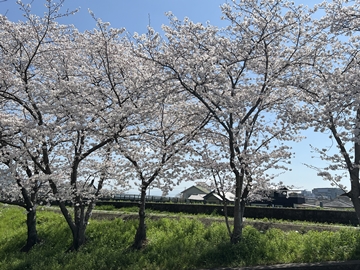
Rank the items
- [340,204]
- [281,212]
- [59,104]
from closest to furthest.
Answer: [59,104] < [281,212] < [340,204]

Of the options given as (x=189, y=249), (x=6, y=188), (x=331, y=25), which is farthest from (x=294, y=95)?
(x=6, y=188)

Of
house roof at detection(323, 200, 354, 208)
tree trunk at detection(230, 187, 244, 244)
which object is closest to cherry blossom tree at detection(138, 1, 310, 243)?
tree trunk at detection(230, 187, 244, 244)

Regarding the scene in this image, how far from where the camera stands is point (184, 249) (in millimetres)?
9414

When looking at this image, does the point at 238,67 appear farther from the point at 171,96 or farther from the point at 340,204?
the point at 340,204

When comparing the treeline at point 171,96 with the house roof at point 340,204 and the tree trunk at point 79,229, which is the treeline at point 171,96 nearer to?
the tree trunk at point 79,229

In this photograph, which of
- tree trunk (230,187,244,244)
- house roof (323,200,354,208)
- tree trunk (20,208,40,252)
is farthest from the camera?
house roof (323,200,354,208)

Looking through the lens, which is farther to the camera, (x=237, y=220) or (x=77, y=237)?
(x=77, y=237)

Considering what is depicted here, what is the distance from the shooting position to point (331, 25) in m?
7.93

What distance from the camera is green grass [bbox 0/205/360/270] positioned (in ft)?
27.4

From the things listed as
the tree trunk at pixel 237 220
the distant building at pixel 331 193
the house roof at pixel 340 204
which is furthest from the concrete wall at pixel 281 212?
the house roof at pixel 340 204

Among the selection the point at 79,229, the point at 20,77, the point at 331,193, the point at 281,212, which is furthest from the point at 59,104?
the point at 331,193

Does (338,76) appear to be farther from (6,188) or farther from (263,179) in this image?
(6,188)

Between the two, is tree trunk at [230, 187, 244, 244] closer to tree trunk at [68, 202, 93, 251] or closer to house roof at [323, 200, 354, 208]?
tree trunk at [68, 202, 93, 251]

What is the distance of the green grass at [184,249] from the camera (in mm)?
8344
